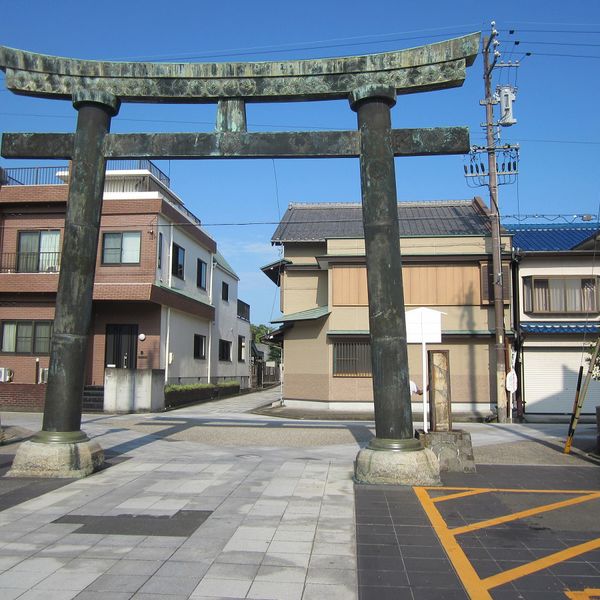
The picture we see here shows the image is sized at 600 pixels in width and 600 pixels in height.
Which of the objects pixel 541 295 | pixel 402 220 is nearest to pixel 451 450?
pixel 541 295

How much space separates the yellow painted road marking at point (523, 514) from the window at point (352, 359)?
14.1 metres

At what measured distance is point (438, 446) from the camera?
9578 millimetres

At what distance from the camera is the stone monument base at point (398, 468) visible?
8.09 meters

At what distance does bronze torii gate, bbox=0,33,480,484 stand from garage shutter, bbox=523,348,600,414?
15313mm

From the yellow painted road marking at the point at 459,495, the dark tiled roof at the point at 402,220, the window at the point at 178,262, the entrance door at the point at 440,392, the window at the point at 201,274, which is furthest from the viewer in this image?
the window at the point at 201,274

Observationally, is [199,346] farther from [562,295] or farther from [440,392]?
[440,392]

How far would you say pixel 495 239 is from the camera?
20.1 m

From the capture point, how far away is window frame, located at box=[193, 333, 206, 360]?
29250 mm

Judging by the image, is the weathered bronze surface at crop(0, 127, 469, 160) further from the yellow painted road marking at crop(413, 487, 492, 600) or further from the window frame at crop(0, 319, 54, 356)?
the window frame at crop(0, 319, 54, 356)

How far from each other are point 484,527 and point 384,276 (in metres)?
3.76

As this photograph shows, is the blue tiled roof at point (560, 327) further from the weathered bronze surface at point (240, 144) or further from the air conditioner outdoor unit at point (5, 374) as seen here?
the air conditioner outdoor unit at point (5, 374)

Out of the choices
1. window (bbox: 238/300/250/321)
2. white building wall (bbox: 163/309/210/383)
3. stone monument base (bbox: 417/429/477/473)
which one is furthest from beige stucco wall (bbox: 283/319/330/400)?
window (bbox: 238/300/250/321)

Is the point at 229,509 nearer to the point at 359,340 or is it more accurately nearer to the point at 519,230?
the point at 359,340

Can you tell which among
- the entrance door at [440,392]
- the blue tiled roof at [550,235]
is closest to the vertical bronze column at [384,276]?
the entrance door at [440,392]
